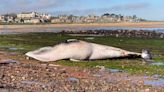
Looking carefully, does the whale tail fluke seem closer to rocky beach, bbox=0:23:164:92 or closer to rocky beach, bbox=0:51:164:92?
rocky beach, bbox=0:23:164:92

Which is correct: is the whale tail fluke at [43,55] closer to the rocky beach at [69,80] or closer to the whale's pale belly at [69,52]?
the whale's pale belly at [69,52]

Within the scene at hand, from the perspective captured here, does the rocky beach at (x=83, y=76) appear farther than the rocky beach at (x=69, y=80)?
Yes

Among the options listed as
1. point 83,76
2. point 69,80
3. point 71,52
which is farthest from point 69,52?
point 69,80

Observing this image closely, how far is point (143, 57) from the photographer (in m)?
31.7

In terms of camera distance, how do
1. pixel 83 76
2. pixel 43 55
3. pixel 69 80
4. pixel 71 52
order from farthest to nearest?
1. pixel 71 52
2. pixel 43 55
3. pixel 83 76
4. pixel 69 80

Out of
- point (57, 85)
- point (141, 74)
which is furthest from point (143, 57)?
point (57, 85)

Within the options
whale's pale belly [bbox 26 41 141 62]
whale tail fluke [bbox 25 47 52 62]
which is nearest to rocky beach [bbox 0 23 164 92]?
whale tail fluke [bbox 25 47 52 62]

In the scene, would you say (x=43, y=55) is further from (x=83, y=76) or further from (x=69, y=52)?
(x=83, y=76)

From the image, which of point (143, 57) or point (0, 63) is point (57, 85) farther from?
point (143, 57)

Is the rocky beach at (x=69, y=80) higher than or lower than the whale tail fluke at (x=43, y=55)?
higher

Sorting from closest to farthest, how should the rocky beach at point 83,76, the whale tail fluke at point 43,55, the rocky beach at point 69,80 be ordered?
1. the rocky beach at point 69,80
2. the rocky beach at point 83,76
3. the whale tail fluke at point 43,55

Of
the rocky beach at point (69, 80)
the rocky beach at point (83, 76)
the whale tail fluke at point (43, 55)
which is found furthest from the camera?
the whale tail fluke at point (43, 55)

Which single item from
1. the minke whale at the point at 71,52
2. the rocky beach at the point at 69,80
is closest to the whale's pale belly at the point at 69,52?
the minke whale at the point at 71,52

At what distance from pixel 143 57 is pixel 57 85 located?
13664mm
